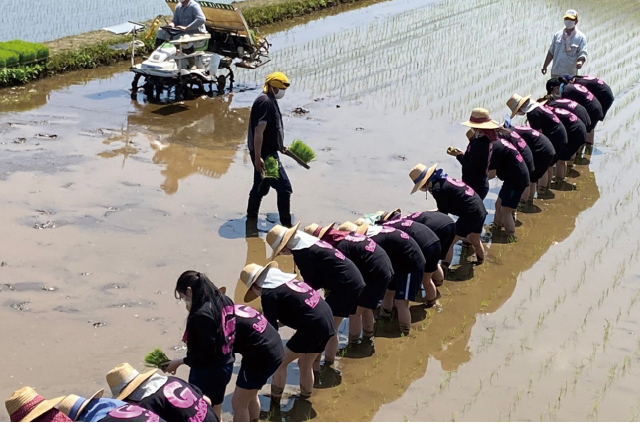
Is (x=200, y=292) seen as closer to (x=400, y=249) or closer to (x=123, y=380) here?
(x=123, y=380)

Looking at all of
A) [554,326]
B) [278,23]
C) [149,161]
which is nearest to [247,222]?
[149,161]

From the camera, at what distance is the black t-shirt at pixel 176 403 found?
5.02 m

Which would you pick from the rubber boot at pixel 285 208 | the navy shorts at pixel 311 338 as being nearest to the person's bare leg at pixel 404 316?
the navy shorts at pixel 311 338

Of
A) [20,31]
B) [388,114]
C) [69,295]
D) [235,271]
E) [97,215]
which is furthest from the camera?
[20,31]

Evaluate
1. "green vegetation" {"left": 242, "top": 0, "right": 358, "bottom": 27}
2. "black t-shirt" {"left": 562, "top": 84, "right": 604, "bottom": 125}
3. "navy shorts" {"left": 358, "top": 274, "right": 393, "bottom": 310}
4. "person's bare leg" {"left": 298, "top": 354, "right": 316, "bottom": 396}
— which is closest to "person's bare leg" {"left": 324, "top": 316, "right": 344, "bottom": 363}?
"navy shorts" {"left": 358, "top": 274, "right": 393, "bottom": 310}

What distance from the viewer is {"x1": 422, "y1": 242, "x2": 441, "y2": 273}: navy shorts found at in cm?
795

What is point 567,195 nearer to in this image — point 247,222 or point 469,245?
point 469,245

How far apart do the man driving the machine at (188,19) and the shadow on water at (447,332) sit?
6215 millimetres

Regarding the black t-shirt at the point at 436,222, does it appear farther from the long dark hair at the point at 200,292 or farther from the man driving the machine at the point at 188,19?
the man driving the machine at the point at 188,19

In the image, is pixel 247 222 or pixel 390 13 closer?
pixel 247 222

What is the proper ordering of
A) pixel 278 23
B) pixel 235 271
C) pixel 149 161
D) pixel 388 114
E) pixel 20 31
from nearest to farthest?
1. pixel 235 271
2. pixel 149 161
3. pixel 388 114
4. pixel 20 31
5. pixel 278 23

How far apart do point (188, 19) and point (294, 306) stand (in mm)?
9042

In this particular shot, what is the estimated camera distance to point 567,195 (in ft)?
38.0

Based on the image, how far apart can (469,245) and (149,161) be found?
167 inches
